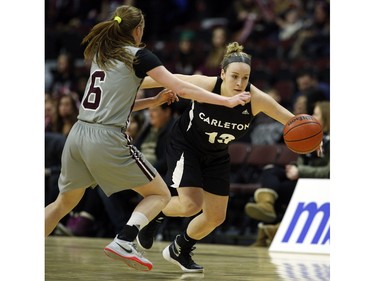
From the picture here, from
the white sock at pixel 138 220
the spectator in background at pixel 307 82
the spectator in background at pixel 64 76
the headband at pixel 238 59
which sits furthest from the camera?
the spectator in background at pixel 64 76

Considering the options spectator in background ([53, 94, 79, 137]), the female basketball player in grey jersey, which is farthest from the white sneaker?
spectator in background ([53, 94, 79, 137])

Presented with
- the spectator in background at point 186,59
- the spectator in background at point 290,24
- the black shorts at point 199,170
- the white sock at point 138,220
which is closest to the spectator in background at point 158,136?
the black shorts at point 199,170

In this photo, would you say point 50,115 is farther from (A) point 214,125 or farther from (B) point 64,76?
(A) point 214,125

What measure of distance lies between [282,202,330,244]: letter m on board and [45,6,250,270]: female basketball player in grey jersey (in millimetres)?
3940

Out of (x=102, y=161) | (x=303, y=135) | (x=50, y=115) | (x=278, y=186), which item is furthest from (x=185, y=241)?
(x=50, y=115)

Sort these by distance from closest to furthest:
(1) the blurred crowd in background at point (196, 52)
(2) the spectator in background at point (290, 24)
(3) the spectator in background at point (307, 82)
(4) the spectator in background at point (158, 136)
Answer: (4) the spectator in background at point (158, 136)
(1) the blurred crowd in background at point (196, 52)
(3) the spectator in background at point (307, 82)
(2) the spectator in background at point (290, 24)

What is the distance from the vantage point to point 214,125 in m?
5.97

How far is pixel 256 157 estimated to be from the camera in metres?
10.7

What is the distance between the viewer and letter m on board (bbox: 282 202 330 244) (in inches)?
346

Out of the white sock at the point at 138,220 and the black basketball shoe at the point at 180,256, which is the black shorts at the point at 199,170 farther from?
the white sock at the point at 138,220

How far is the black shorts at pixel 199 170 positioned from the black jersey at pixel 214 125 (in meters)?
0.06

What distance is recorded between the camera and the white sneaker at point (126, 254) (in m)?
4.95
